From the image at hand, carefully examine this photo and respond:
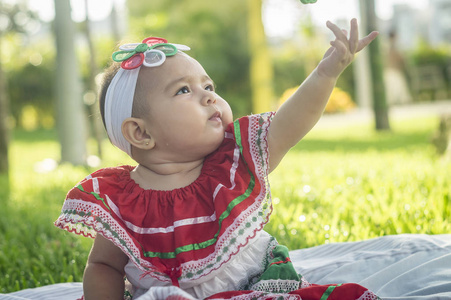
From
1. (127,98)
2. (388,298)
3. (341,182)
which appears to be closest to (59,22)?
(341,182)

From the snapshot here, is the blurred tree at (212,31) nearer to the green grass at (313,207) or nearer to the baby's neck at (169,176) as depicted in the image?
the green grass at (313,207)

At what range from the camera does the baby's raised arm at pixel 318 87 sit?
4.91 ft

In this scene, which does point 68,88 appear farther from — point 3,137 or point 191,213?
point 191,213

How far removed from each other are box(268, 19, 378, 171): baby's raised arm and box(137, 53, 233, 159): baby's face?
0.71 feet

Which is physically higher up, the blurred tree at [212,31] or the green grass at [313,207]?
the blurred tree at [212,31]

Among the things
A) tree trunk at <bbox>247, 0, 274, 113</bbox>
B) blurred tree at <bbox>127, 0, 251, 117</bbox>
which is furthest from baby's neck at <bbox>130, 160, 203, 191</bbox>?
blurred tree at <bbox>127, 0, 251, 117</bbox>

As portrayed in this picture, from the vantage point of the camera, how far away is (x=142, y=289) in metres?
1.72

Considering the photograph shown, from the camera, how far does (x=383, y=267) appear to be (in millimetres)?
1989

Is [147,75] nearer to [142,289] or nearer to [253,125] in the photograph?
[253,125]

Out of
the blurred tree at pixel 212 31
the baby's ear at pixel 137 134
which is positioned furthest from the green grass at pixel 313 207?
the blurred tree at pixel 212 31

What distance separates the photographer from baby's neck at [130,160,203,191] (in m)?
1.70

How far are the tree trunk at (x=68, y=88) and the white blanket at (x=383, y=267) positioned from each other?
5255 millimetres

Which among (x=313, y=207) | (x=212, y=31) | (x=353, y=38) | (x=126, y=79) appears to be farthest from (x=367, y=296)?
(x=212, y=31)

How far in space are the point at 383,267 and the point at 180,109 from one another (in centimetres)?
98
